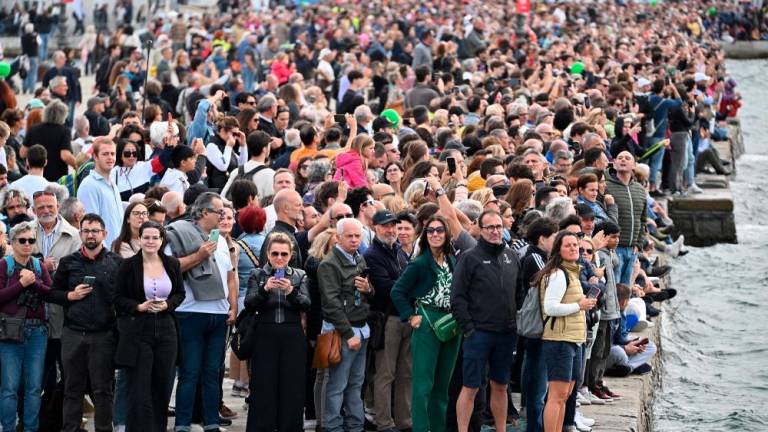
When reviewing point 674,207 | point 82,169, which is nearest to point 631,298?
point 82,169

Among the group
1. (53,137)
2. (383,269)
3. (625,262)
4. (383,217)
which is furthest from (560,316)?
(53,137)

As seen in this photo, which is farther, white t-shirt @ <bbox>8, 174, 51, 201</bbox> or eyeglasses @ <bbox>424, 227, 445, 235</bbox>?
white t-shirt @ <bbox>8, 174, 51, 201</bbox>

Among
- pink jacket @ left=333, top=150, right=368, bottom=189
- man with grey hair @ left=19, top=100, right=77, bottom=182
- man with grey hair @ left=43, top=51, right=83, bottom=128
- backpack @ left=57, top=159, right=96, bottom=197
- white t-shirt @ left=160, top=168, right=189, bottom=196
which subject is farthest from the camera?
man with grey hair @ left=43, top=51, right=83, bottom=128

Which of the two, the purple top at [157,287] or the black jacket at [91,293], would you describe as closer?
the purple top at [157,287]

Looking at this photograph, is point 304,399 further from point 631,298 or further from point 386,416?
point 631,298

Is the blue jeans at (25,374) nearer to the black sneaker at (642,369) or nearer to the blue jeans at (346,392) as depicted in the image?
the blue jeans at (346,392)

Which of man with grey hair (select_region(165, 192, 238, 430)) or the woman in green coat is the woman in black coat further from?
the woman in green coat

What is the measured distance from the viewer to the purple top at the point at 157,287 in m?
10.6

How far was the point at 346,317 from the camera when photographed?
11.2m

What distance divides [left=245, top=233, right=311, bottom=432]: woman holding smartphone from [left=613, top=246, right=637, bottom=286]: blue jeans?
5.27 metres

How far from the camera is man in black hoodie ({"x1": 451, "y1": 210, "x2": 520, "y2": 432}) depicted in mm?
10859

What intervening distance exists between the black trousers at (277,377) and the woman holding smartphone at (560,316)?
1.71m

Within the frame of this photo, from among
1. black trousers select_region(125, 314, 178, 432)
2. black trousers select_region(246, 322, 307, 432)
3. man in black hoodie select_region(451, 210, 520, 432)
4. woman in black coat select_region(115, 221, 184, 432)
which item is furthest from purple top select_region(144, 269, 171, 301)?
man in black hoodie select_region(451, 210, 520, 432)

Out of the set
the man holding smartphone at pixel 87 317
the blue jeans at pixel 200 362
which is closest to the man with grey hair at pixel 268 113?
the blue jeans at pixel 200 362
